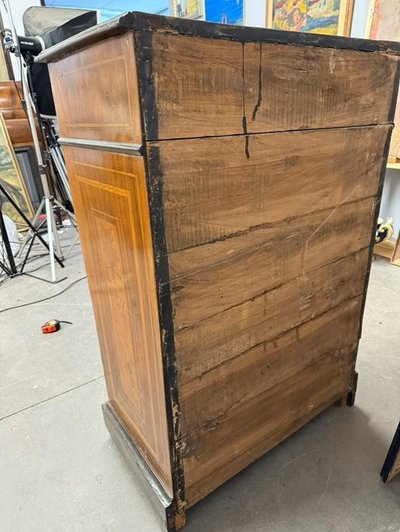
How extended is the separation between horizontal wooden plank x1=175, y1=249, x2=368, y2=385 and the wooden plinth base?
1.30ft

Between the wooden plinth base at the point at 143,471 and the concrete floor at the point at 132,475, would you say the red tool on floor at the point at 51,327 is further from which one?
the wooden plinth base at the point at 143,471

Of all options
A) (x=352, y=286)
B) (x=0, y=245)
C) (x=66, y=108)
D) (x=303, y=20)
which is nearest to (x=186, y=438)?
(x=352, y=286)

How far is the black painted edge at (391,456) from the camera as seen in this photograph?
107 cm

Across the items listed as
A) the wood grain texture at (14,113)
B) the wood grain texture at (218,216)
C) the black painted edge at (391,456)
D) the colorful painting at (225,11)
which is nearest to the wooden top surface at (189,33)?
the wood grain texture at (218,216)

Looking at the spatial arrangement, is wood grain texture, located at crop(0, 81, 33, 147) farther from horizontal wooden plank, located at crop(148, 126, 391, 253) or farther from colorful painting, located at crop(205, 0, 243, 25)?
horizontal wooden plank, located at crop(148, 126, 391, 253)

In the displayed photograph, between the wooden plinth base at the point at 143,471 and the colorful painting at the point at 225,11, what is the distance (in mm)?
3221

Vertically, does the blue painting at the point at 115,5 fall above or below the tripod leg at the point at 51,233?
above

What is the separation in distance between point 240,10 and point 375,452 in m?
3.38

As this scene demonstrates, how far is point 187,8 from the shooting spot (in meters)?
3.45

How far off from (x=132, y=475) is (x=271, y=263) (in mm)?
870

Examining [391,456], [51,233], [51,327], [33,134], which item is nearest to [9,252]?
[51,233]

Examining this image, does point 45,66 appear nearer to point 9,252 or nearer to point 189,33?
point 9,252

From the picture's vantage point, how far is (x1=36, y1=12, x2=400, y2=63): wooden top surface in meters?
0.56

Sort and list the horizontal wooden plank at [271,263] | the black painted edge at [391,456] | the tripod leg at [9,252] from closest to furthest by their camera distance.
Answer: the horizontal wooden plank at [271,263], the black painted edge at [391,456], the tripod leg at [9,252]
